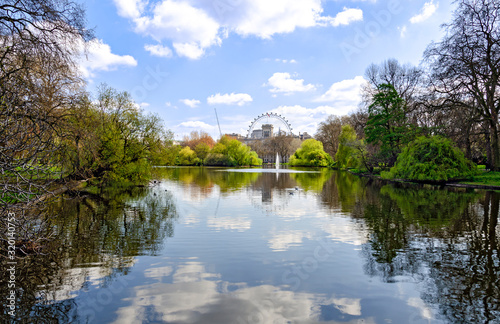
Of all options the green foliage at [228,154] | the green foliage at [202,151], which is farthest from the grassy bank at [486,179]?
the green foliage at [202,151]

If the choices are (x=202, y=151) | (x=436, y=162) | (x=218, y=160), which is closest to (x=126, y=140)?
(x=436, y=162)

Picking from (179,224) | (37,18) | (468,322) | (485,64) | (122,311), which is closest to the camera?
(468,322)

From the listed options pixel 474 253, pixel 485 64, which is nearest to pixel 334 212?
pixel 474 253

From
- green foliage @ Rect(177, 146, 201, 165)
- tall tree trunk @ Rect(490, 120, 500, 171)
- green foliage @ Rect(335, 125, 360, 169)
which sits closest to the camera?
tall tree trunk @ Rect(490, 120, 500, 171)

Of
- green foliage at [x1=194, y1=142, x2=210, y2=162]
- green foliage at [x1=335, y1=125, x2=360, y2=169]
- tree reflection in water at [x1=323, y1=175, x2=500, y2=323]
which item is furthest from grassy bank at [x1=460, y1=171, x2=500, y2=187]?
green foliage at [x1=194, y1=142, x2=210, y2=162]

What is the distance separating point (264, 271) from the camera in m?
6.89

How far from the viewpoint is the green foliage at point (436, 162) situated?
27622 millimetres

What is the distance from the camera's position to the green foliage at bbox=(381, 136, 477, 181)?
2762 cm

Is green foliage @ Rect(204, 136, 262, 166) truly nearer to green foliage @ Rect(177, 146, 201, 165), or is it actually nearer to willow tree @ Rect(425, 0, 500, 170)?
green foliage @ Rect(177, 146, 201, 165)

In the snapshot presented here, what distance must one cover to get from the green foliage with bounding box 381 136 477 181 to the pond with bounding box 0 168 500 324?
16.4 metres

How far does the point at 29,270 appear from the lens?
673 cm

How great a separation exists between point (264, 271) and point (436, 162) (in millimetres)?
27038

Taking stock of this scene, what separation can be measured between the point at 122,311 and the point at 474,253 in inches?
320

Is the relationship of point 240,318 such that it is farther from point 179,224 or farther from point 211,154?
point 211,154
